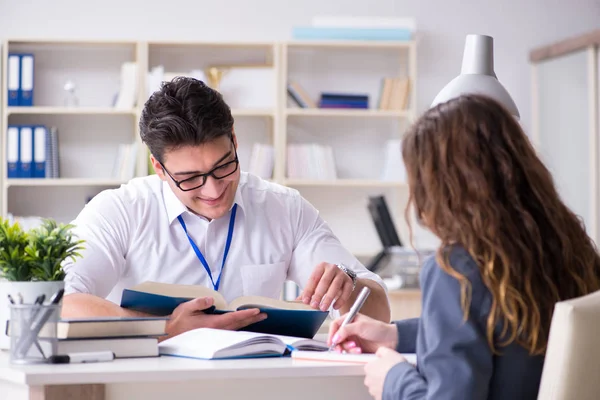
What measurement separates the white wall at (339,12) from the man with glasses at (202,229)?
2654 millimetres

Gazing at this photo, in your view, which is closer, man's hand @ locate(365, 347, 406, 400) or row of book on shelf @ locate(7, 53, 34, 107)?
man's hand @ locate(365, 347, 406, 400)

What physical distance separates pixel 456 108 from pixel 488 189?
0.46 ft

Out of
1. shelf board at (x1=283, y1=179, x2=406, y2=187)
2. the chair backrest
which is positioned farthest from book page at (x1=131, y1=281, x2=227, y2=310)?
shelf board at (x1=283, y1=179, x2=406, y2=187)

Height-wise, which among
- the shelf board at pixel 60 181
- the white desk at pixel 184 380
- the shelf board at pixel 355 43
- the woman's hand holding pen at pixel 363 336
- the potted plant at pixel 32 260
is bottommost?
the white desk at pixel 184 380

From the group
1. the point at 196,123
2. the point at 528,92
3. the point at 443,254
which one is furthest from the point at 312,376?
the point at 528,92

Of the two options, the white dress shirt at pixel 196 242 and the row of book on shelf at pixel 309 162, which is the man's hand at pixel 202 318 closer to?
the white dress shirt at pixel 196 242

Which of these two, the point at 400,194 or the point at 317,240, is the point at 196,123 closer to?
the point at 317,240

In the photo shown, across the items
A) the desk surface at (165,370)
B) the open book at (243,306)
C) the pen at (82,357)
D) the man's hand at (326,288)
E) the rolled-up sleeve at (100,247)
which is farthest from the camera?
the rolled-up sleeve at (100,247)

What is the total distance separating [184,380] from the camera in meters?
1.53

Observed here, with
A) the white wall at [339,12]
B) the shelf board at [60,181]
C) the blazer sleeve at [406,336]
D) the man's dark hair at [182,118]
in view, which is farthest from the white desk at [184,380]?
the white wall at [339,12]

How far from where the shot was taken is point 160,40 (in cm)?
478

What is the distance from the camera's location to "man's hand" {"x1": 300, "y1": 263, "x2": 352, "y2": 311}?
2055mm

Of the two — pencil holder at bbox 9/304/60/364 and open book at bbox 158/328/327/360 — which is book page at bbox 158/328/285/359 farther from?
pencil holder at bbox 9/304/60/364

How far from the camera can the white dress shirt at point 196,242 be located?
239 cm
